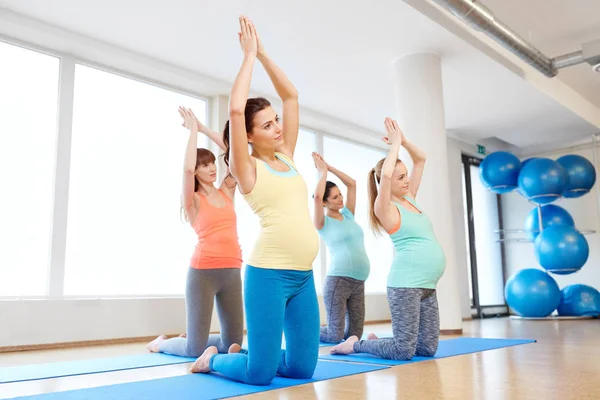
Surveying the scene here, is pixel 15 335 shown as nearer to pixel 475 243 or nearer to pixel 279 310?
pixel 279 310

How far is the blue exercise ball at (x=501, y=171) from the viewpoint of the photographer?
6.91m

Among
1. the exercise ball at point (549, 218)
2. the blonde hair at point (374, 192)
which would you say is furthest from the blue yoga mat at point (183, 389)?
the exercise ball at point (549, 218)

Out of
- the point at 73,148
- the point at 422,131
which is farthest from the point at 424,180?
the point at 73,148

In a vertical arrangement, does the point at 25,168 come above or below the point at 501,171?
below

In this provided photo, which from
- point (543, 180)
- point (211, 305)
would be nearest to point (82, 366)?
point (211, 305)

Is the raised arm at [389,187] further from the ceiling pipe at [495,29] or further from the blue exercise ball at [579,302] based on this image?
the blue exercise ball at [579,302]

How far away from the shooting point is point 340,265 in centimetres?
375

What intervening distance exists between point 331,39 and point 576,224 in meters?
5.47

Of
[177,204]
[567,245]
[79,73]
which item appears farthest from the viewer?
[567,245]

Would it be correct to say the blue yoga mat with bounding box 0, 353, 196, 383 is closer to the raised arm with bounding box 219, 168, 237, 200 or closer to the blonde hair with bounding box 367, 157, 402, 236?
the raised arm with bounding box 219, 168, 237, 200

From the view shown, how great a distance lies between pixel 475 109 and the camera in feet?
21.6

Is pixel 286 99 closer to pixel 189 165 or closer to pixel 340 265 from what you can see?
pixel 189 165

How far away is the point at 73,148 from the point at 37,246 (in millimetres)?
846

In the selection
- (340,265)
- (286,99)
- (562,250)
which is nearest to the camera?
(286,99)
